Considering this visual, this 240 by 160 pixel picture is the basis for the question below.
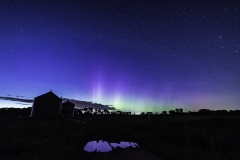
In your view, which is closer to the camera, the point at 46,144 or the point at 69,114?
the point at 46,144

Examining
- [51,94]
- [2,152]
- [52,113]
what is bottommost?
[2,152]

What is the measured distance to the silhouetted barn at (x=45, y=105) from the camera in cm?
5459

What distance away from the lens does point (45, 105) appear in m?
55.2

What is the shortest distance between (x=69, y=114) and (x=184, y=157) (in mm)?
65996

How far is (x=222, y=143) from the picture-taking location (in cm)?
1234

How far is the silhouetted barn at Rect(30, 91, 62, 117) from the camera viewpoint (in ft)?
179

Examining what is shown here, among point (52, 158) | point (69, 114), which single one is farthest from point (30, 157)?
point (69, 114)

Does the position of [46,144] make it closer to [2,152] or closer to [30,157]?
[2,152]

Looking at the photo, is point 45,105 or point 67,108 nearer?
point 45,105

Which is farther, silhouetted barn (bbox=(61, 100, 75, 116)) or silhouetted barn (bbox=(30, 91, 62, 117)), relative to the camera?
silhouetted barn (bbox=(61, 100, 75, 116))

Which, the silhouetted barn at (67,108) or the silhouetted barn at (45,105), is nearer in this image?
the silhouetted barn at (45,105)

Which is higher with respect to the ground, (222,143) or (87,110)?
(87,110)

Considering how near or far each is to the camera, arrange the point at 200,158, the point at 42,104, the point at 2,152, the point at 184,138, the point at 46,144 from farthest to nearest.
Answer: the point at 42,104
the point at 184,138
the point at 46,144
the point at 2,152
the point at 200,158

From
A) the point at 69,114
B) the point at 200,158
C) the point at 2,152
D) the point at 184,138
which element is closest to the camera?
the point at 200,158
